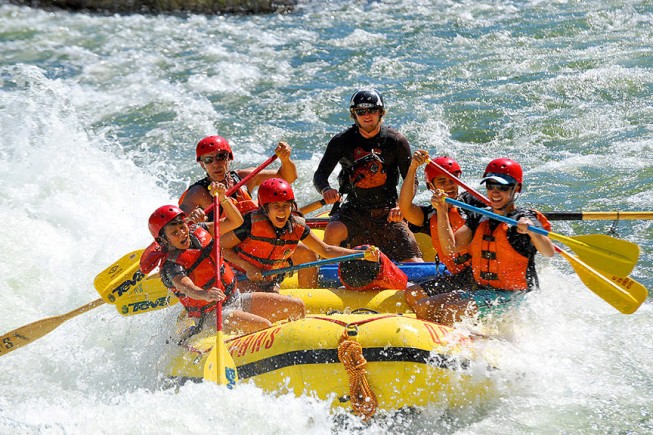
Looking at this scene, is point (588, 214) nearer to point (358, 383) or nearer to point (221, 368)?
point (358, 383)

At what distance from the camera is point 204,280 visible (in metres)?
5.78

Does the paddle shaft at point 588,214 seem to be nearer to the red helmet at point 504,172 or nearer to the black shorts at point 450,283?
the red helmet at point 504,172

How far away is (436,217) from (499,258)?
59 centimetres

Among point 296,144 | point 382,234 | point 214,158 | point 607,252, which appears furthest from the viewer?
point 296,144

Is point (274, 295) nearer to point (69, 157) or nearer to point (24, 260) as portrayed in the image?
point (24, 260)

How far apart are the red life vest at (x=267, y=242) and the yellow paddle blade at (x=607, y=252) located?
1784 mm

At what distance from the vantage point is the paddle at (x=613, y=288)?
5.52 m

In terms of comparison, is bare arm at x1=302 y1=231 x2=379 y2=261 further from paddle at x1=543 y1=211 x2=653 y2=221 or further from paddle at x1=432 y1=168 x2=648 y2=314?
paddle at x1=543 y1=211 x2=653 y2=221

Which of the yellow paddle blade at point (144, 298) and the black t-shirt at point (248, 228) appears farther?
the yellow paddle blade at point (144, 298)

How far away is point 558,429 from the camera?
17.6 ft

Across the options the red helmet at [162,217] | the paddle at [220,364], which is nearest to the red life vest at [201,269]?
the red helmet at [162,217]

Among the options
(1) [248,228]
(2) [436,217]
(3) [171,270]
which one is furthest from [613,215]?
(3) [171,270]

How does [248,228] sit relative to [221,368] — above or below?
above

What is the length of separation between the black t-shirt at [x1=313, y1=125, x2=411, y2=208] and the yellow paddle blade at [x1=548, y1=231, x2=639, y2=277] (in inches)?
59.2
